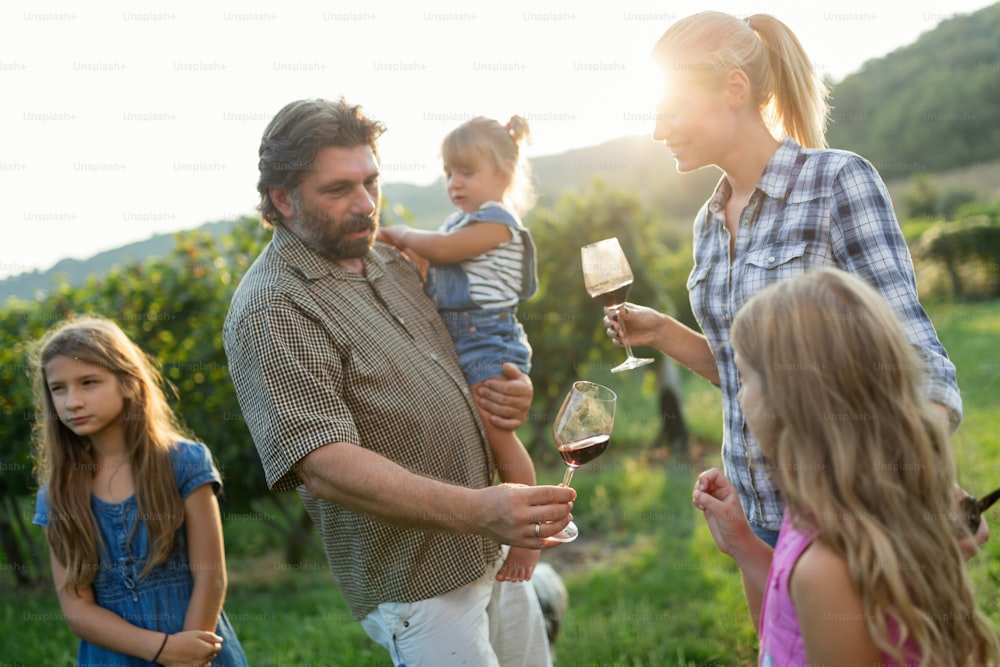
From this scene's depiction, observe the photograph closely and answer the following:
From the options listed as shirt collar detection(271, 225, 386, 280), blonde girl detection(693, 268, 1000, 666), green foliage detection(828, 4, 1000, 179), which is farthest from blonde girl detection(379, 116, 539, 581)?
green foliage detection(828, 4, 1000, 179)

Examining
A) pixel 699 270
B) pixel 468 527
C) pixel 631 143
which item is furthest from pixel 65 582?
pixel 631 143

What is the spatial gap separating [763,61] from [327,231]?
1.50 m

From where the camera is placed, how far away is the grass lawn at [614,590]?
4434 millimetres

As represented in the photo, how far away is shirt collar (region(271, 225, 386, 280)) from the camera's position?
2627 millimetres

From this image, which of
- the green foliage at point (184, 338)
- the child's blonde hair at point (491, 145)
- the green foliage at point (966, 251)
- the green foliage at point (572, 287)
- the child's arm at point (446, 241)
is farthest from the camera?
the green foliage at point (966, 251)

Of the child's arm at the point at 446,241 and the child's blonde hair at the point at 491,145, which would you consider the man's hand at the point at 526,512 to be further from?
the child's blonde hair at the point at 491,145

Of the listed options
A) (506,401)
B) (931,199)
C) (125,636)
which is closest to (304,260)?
(506,401)

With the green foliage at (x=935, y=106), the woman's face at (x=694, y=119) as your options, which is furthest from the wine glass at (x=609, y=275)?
the green foliage at (x=935, y=106)

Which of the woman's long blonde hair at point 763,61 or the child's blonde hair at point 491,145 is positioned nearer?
the woman's long blonde hair at point 763,61

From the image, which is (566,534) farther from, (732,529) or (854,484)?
(854,484)

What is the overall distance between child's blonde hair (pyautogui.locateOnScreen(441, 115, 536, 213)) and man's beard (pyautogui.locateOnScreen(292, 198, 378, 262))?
1099 mm

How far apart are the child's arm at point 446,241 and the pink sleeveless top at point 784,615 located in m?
1.97

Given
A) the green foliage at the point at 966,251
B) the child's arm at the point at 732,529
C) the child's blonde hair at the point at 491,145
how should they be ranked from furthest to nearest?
the green foliage at the point at 966,251, the child's blonde hair at the point at 491,145, the child's arm at the point at 732,529

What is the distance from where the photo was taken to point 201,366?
19.5 ft
